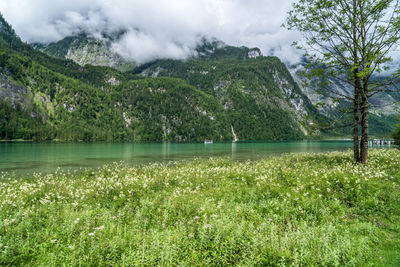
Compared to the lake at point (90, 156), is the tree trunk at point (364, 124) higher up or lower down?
higher up

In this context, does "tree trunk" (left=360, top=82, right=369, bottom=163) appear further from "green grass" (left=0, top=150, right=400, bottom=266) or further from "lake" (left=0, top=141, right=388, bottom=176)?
"lake" (left=0, top=141, right=388, bottom=176)

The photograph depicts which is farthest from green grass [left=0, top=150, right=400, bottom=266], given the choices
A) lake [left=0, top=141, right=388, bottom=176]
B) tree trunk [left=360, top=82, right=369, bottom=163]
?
lake [left=0, top=141, right=388, bottom=176]

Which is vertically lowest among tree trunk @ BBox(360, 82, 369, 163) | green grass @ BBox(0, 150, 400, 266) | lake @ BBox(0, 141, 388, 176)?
lake @ BBox(0, 141, 388, 176)

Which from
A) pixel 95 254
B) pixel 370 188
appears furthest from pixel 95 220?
pixel 370 188

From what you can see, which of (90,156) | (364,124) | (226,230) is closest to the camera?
(226,230)

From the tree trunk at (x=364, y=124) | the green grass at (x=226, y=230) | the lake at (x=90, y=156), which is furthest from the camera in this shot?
the lake at (x=90, y=156)

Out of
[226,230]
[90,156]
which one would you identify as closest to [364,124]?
[226,230]

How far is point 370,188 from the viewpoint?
34.1 ft

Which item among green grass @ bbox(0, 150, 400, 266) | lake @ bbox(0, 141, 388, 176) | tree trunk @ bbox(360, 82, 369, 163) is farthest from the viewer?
lake @ bbox(0, 141, 388, 176)

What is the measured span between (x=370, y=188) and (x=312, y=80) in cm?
1205

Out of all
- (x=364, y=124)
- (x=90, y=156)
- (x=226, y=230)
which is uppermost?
(x=364, y=124)

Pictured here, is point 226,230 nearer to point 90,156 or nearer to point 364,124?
point 364,124

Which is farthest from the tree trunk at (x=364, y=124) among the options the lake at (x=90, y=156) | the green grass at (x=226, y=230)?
the lake at (x=90, y=156)

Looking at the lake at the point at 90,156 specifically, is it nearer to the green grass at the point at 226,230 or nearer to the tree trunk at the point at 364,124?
the green grass at the point at 226,230
